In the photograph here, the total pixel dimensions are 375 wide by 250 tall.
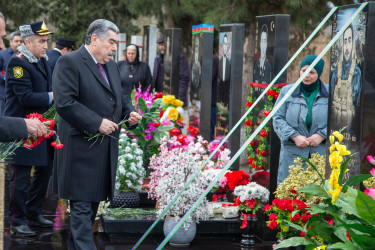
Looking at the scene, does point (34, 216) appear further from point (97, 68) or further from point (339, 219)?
point (339, 219)

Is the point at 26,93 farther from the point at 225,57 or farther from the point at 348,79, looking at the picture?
the point at 225,57

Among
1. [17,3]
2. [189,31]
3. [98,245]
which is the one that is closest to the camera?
[98,245]

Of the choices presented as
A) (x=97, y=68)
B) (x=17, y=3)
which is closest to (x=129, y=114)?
(x=97, y=68)

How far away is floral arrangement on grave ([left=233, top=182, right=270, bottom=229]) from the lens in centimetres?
631

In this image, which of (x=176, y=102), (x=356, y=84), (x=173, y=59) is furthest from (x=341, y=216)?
(x=173, y=59)

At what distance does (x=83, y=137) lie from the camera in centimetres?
517

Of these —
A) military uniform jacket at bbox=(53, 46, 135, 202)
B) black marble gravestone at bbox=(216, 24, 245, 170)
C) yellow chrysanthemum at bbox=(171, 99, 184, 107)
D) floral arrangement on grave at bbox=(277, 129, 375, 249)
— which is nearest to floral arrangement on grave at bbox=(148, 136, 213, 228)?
military uniform jacket at bbox=(53, 46, 135, 202)

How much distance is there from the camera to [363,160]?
15.1 feet

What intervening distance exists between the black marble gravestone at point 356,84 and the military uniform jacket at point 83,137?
186cm

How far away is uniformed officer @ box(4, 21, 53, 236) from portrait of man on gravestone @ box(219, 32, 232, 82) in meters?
3.02

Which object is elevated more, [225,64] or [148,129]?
[225,64]

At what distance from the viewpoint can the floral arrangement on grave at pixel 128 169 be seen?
7.54 metres

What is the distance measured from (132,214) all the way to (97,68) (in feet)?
7.22

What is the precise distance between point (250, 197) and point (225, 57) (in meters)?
3.32
